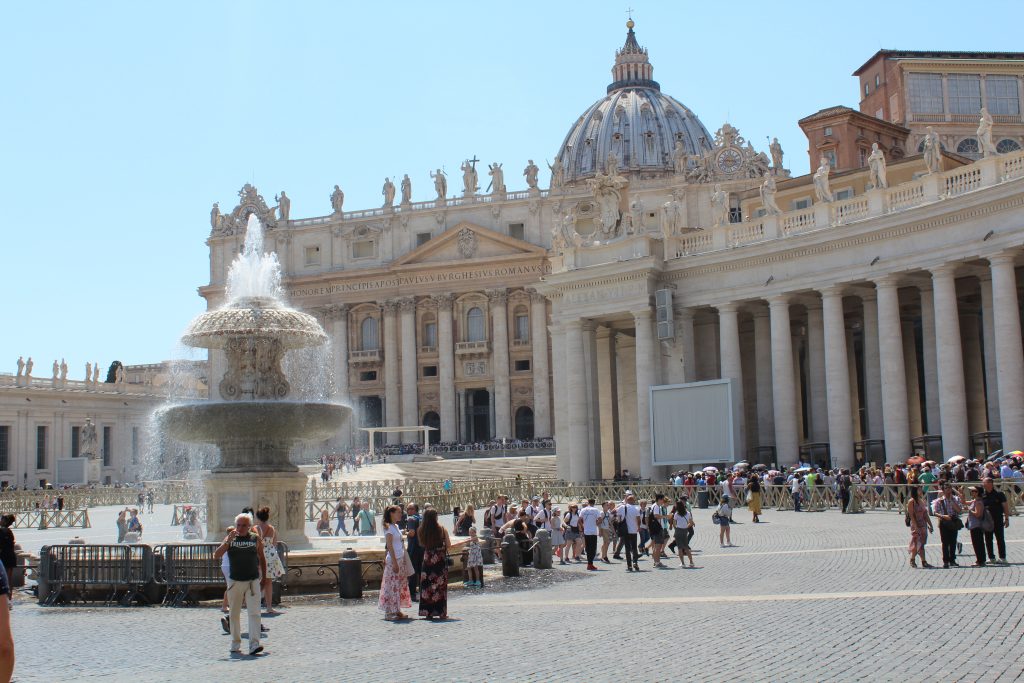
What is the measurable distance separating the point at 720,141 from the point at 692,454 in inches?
1770

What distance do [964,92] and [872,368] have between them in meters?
27.6

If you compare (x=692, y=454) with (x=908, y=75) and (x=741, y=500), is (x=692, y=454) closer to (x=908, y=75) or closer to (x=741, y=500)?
(x=741, y=500)

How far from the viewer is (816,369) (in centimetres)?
3481

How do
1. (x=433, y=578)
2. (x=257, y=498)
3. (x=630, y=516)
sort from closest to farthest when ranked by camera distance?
(x=433, y=578)
(x=257, y=498)
(x=630, y=516)

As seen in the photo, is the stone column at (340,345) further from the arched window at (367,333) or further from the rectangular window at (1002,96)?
the rectangular window at (1002,96)

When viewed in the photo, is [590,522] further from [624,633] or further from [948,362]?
[948,362]

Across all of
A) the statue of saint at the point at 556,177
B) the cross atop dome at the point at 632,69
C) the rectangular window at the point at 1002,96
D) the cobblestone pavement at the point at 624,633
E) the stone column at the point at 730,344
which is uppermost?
the cross atop dome at the point at 632,69

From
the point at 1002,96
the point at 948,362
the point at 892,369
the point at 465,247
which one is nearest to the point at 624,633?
the point at 948,362

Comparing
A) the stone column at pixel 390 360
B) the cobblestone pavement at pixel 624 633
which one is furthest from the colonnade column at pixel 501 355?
the cobblestone pavement at pixel 624 633

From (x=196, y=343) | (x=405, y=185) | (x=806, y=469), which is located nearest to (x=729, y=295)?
(x=806, y=469)

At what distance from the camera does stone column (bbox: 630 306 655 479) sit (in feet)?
115

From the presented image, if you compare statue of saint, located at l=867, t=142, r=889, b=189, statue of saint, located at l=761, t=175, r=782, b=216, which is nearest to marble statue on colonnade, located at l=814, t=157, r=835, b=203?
statue of saint, located at l=867, t=142, r=889, b=189

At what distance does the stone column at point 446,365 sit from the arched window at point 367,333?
5.67 m

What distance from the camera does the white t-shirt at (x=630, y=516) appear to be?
18.1 m
